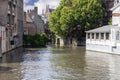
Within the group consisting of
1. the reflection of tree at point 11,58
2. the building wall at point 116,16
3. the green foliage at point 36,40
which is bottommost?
the reflection of tree at point 11,58

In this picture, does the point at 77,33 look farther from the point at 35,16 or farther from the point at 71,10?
the point at 35,16

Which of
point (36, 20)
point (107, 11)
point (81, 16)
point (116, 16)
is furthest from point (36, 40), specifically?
point (36, 20)

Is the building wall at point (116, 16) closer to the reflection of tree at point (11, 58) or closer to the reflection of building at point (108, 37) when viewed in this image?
the reflection of building at point (108, 37)

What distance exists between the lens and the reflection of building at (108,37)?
4811 cm

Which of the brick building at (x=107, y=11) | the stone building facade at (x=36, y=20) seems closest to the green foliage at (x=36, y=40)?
the brick building at (x=107, y=11)

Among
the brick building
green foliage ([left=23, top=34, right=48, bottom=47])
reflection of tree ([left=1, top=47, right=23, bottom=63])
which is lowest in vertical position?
reflection of tree ([left=1, top=47, right=23, bottom=63])

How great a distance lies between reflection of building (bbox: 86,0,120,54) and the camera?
4811cm

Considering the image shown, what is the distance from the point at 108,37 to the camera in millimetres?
52875

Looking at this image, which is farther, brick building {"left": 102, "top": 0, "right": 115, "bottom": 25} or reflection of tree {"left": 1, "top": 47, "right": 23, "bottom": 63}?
brick building {"left": 102, "top": 0, "right": 115, "bottom": 25}

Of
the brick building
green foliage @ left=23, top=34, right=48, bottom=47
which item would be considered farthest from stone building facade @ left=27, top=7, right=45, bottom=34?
green foliage @ left=23, top=34, right=48, bottom=47

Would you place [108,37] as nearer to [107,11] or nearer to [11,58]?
[11,58]

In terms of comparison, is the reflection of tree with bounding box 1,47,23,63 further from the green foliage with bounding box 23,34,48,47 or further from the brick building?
the brick building

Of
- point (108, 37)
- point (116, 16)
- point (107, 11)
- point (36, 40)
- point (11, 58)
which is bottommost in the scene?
point (11, 58)

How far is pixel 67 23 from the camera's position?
75.1 m
